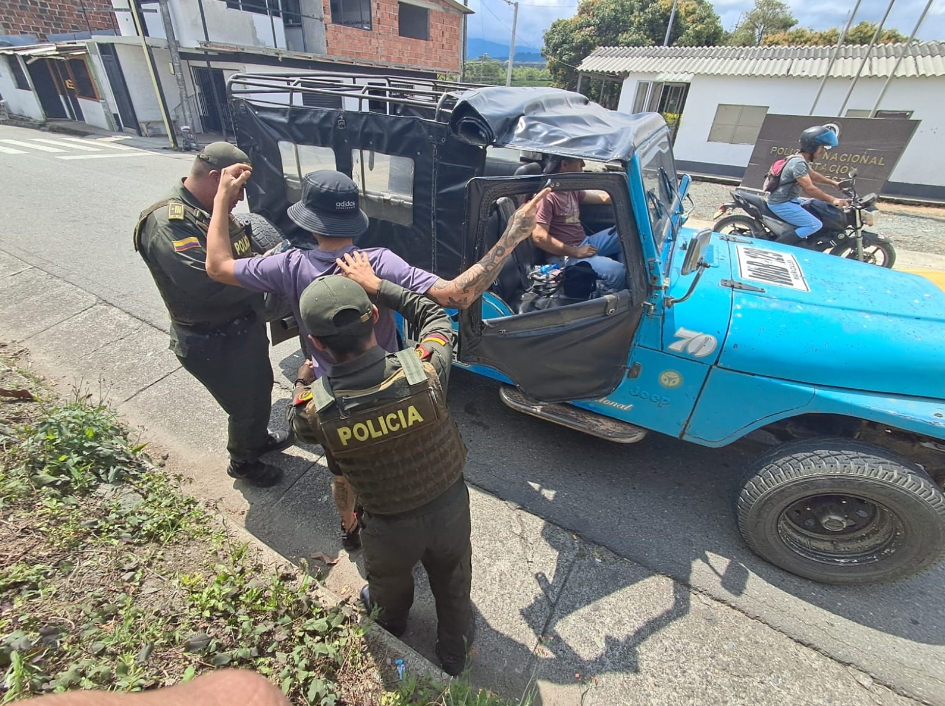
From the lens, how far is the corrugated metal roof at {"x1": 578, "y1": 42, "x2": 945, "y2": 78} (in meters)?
13.1

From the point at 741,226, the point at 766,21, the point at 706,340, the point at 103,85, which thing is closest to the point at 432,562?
the point at 706,340

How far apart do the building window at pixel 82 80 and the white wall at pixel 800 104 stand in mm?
20399

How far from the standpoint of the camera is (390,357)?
5.56 feet

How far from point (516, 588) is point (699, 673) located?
34.6 inches

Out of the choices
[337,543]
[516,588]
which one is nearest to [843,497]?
[516,588]

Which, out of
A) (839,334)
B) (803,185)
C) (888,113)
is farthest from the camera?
(888,113)

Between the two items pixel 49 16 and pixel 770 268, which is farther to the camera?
pixel 49 16

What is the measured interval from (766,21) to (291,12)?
137ft

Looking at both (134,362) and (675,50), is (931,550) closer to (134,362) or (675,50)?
(134,362)

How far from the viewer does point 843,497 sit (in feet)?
7.75

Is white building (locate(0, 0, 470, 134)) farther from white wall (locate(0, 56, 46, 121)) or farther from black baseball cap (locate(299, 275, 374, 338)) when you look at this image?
black baseball cap (locate(299, 275, 374, 338))

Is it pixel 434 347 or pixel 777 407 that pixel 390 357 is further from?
pixel 777 407

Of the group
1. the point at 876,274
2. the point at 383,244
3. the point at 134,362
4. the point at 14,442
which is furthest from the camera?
the point at 134,362

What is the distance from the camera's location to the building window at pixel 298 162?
10.7ft
